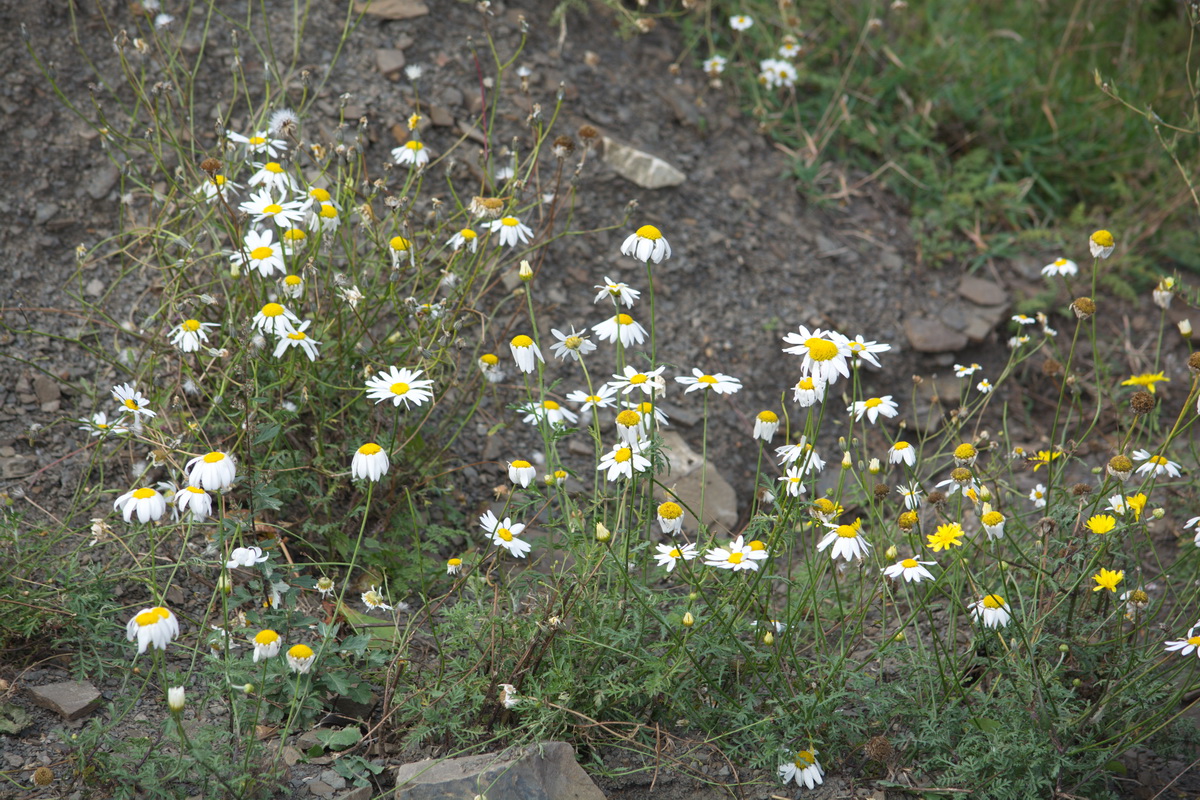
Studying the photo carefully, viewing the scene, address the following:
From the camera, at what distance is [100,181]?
3428 millimetres

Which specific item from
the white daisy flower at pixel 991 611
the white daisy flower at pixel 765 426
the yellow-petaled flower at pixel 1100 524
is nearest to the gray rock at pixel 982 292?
the yellow-petaled flower at pixel 1100 524

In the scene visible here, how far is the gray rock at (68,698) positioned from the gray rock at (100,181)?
199 cm

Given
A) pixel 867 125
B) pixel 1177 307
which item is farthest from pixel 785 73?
pixel 1177 307

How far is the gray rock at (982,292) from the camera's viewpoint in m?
4.26

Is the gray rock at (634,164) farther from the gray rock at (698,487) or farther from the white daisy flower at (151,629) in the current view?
the white daisy flower at (151,629)

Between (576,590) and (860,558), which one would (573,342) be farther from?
(860,558)

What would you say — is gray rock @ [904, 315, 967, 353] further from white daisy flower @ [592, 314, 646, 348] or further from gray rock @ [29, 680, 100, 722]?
gray rock @ [29, 680, 100, 722]

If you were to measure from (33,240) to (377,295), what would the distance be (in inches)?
51.8

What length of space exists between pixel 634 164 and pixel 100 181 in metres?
2.16

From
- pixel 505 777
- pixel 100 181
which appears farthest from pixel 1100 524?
pixel 100 181

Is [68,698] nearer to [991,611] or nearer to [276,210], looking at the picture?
[276,210]

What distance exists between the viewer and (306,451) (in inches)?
107

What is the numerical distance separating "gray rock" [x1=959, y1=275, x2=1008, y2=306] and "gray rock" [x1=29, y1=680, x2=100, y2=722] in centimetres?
380

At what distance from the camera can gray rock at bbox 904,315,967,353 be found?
4082 millimetres
